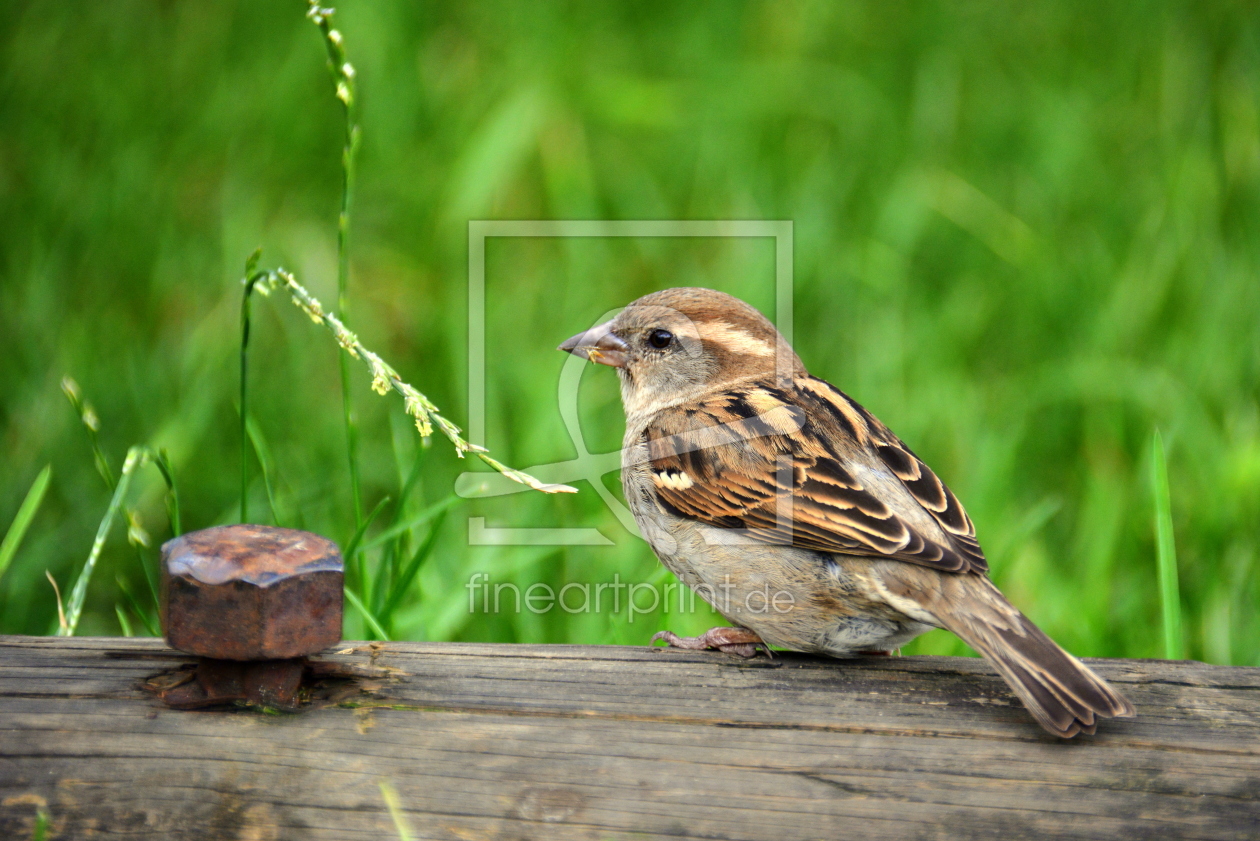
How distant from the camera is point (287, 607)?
1.83m

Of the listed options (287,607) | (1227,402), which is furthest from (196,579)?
(1227,402)

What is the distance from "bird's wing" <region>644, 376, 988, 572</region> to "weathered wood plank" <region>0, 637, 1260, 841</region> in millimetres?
552

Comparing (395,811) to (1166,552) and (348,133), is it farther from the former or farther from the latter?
(1166,552)

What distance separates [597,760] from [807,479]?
1.15 m

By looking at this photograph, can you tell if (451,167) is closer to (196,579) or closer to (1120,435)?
(1120,435)

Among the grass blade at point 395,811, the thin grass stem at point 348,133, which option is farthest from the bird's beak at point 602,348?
the grass blade at point 395,811

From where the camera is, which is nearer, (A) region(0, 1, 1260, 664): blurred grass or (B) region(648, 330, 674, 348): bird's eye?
(B) region(648, 330, 674, 348): bird's eye

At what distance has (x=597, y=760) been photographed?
5.90 ft

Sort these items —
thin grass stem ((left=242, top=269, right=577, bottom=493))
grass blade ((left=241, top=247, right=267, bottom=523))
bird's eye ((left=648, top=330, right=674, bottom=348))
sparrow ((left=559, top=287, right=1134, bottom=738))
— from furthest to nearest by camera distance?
bird's eye ((left=648, top=330, right=674, bottom=348)), grass blade ((left=241, top=247, right=267, bottom=523)), sparrow ((left=559, top=287, right=1134, bottom=738)), thin grass stem ((left=242, top=269, right=577, bottom=493))

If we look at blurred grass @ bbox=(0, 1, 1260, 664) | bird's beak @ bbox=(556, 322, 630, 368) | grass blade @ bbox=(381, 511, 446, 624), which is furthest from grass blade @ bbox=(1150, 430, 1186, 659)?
grass blade @ bbox=(381, 511, 446, 624)

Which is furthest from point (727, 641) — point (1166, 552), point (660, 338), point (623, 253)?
point (623, 253)

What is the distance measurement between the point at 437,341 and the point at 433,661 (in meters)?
3.17

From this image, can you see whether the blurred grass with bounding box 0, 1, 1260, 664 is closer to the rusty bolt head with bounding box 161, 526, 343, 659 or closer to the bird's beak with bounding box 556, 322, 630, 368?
the bird's beak with bounding box 556, 322, 630, 368

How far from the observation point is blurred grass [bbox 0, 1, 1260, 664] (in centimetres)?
409
